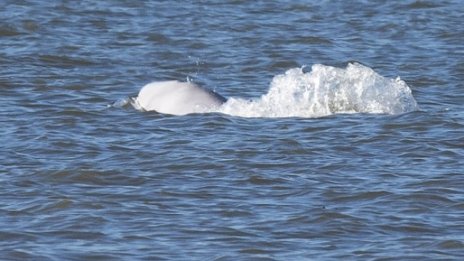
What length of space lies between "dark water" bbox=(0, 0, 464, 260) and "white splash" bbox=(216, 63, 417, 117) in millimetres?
233

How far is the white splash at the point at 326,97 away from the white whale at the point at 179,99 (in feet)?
0.59

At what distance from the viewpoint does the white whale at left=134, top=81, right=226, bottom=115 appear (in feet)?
52.4

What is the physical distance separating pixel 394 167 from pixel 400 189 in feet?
3.10

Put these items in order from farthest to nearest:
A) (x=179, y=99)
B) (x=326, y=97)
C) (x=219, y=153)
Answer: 1. (x=326, y=97)
2. (x=179, y=99)
3. (x=219, y=153)

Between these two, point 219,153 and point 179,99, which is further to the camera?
point 179,99

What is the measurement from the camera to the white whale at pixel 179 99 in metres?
16.0

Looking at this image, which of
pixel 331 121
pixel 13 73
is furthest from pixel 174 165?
pixel 13 73

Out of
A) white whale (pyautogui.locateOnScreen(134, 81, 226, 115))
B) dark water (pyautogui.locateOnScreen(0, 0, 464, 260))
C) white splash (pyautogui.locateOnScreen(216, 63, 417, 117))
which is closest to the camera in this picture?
dark water (pyautogui.locateOnScreen(0, 0, 464, 260))

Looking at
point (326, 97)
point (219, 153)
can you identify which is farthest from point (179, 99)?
point (219, 153)

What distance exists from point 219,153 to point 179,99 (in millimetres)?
2260

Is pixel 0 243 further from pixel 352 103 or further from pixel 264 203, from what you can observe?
pixel 352 103

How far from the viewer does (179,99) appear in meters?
16.1

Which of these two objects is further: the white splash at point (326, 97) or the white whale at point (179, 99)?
the white splash at point (326, 97)

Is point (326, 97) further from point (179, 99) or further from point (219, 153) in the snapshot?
point (219, 153)
